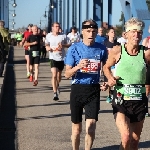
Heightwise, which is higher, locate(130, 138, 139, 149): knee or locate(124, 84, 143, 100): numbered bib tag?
locate(124, 84, 143, 100): numbered bib tag

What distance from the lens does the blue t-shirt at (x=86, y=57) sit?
7.41 metres

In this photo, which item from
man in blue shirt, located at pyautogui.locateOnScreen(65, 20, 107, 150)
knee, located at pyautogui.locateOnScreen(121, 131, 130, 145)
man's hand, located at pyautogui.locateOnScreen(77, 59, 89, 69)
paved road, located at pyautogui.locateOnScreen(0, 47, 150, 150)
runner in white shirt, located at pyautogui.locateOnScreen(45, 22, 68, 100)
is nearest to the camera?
knee, located at pyautogui.locateOnScreen(121, 131, 130, 145)

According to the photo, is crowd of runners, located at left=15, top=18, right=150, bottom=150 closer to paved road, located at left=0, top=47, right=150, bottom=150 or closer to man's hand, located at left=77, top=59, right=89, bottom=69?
man's hand, located at left=77, top=59, right=89, bottom=69

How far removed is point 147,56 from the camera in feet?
21.4

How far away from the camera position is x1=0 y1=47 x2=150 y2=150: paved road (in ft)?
27.7

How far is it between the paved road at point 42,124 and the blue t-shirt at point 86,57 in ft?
3.76

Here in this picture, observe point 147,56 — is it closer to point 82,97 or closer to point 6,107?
point 82,97

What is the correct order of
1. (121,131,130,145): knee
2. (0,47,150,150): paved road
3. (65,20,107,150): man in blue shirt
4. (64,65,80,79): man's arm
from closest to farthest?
1. (121,131,130,145): knee
2. (64,65,80,79): man's arm
3. (65,20,107,150): man in blue shirt
4. (0,47,150,150): paved road

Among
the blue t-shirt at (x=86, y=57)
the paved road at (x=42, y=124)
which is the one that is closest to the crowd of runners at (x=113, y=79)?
the blue t-shirt at (x=86, y=57)

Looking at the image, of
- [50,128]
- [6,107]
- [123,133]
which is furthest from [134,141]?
[6,107]

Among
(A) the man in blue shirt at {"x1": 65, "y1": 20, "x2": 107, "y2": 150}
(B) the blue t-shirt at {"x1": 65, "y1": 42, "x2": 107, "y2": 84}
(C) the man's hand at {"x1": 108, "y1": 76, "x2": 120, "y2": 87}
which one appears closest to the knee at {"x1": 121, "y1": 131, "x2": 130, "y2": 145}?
(C) the man's hand at {"x1": 108, "y1": 76, "x2": 120, "y2": 87}

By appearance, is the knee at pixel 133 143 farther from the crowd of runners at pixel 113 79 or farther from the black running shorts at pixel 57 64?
the black running shorts at pixel 57 64

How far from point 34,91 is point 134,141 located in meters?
9.68

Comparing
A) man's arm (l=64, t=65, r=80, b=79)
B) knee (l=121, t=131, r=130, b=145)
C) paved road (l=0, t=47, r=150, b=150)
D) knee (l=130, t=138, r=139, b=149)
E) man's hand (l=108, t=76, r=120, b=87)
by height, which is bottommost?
paved road (l=0, t=47, r=150, b=150)
